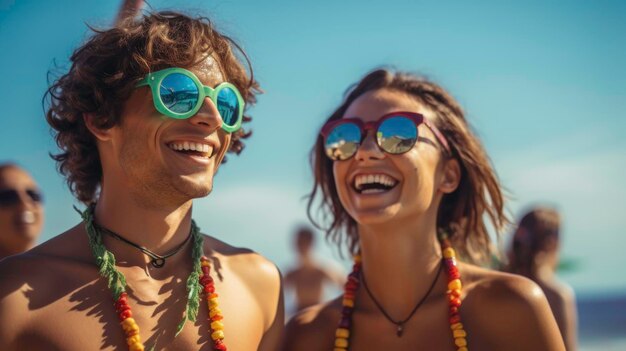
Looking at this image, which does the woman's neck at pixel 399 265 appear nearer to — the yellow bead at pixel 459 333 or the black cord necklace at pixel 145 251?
the yellow bead at pixel 459 333

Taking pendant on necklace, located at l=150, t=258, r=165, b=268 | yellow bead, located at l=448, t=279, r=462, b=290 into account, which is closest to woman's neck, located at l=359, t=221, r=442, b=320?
yellow bead, located at l=448, t=279, r=462, b=290

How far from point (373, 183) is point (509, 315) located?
1.08 meters

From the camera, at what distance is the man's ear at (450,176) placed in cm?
425

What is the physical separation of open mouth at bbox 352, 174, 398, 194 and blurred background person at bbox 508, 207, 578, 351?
2822 mm

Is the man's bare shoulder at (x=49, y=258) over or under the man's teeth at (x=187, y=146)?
under

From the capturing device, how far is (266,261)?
12.4 ft

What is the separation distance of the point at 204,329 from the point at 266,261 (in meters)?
0.66

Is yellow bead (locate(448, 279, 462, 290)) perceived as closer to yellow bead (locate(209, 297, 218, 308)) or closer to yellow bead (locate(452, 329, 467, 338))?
yellow bead (locate(452, 329, 467, 338))

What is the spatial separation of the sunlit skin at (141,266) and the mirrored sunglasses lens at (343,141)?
89 cm

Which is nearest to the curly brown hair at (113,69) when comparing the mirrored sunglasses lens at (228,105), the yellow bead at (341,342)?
the mirrored sunglasses lens at (228,105)

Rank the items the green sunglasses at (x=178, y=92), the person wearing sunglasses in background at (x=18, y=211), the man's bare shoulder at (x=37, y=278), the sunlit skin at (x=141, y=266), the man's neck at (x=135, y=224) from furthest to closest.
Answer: the person wearing sunglasses in background at (x=18, y=211) → the man's neck at (x=135, y=224) → the green sunglasses at (x=178, y=92) → the sunlit skin at (x=141, y=266) → the man's bare shoulder at (x=37, y=278)

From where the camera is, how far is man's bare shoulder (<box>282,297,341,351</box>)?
3.83 metres

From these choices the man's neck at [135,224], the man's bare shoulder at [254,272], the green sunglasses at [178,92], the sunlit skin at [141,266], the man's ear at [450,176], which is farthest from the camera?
the man's ear at [450,176]

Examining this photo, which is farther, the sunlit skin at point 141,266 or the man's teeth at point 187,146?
the man's teeth at point 187,146
